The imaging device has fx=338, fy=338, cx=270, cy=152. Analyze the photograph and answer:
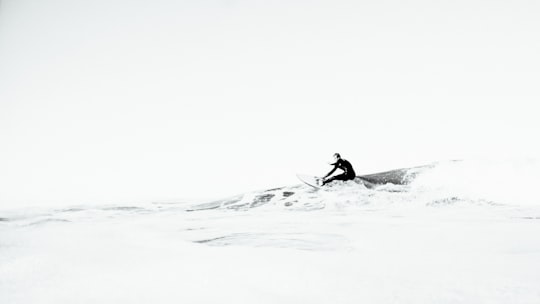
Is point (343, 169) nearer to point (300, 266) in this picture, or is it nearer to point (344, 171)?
point (344, 171)

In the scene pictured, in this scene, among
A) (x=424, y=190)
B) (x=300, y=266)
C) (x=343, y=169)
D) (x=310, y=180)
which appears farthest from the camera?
(x=310, y=180)

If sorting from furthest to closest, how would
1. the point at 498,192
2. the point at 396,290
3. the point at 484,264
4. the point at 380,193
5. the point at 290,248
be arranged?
the point at 380,193, the point at 498,192, the point at 290,248, the point at 484,264, the point at 396,290

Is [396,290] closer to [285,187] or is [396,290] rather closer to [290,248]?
[290,248]

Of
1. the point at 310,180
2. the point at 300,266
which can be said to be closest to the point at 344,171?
the point at 310,180

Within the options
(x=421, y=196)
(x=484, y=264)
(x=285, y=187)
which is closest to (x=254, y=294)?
(x=484, y=264)

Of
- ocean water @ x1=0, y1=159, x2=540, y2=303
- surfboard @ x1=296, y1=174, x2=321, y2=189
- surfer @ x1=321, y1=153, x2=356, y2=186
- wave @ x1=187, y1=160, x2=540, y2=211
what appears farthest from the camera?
surfboard @ x1=296, y1=174, x2=321, y2=189

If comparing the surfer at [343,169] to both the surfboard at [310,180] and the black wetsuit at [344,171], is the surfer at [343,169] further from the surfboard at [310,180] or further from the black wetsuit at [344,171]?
the surfboard at [310,180]

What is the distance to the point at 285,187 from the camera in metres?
13.3

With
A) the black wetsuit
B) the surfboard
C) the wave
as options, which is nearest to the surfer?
the black wetsuit

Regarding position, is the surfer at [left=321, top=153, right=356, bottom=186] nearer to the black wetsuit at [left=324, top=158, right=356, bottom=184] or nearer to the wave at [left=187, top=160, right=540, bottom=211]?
the black wetsuit at [left=324, top=158, right=356, bottom=184]

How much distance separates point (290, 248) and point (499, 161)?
11165mm

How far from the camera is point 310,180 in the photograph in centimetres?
1218

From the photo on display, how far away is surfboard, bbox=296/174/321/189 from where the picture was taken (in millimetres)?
11930

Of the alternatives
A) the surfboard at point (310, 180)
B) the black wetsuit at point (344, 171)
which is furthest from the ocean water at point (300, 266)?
the surfboard at point (310, 180)
